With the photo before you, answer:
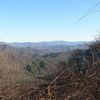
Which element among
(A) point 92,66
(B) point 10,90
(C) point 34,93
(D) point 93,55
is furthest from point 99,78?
(B) point 10,90

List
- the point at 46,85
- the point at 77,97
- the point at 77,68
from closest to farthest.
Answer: the point at 77,97
the point at 46,85
the point at 77,68

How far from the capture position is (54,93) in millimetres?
2621

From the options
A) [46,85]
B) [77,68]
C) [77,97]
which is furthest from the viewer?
[77,68]

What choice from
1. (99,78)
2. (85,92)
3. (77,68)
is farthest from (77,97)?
(77,68)

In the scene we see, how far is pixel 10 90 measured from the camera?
2.85 metres

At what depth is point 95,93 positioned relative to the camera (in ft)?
8.44

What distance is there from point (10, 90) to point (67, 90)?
54cm

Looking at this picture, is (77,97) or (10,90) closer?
(77,97)

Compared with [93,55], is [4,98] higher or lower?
lower

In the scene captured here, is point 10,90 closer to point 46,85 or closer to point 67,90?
point 46,85

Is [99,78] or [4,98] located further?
[4,98]

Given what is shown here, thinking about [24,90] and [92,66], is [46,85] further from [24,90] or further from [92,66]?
[92,66]

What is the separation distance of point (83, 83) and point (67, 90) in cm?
13

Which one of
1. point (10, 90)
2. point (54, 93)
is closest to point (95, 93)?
point (54, 93)
